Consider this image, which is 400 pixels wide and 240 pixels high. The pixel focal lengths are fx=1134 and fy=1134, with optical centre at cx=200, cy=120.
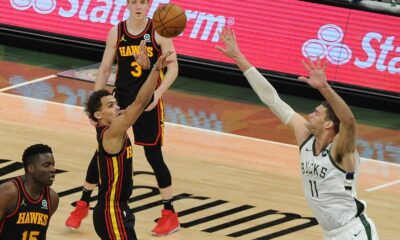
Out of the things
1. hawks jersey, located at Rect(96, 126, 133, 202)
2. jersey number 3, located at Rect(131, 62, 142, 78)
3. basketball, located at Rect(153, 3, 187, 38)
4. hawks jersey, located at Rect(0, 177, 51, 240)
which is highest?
basketball, located at Rect(153, 3, 187, 38)

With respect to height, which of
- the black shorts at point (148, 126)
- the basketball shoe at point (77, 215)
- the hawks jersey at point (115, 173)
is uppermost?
the black shorts at point (148, 126)

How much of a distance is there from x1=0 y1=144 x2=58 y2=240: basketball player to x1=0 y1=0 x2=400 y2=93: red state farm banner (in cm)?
812

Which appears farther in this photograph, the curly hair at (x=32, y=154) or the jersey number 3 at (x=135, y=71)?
the jersey number 3 at (x=135, y=71)

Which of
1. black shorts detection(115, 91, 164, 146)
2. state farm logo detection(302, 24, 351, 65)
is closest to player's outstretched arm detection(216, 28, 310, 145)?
black shorts detection(115, 91, 164, 146)

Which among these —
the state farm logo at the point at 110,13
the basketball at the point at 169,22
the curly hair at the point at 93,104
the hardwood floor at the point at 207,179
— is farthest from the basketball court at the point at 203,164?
the basketball at the point at 169,22

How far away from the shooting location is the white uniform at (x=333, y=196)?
8.71 metres

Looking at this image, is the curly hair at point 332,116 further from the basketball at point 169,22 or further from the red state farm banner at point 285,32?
the red state farm banner at point 285,32

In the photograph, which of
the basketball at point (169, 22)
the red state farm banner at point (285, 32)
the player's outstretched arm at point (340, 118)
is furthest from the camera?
the red state farm banner at point (285, 32)

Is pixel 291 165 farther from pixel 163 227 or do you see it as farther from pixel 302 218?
pixel 163 227

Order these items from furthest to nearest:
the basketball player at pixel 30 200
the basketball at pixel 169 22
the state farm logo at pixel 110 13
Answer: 1. the state farm logo at pixel 110 13
2. the basketball at pixel 169 22
3. the basketball player at pixel 30 200

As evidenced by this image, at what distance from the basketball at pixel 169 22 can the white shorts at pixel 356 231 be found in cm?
236

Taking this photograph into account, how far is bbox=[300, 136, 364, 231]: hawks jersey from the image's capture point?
28.6 feet

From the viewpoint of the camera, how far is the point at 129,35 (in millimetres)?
10812

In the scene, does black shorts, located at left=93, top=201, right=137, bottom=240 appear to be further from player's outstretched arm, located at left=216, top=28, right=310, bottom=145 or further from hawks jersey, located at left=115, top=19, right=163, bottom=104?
hawks jersey, located at left=115, top=19, right=163, bottom=104
